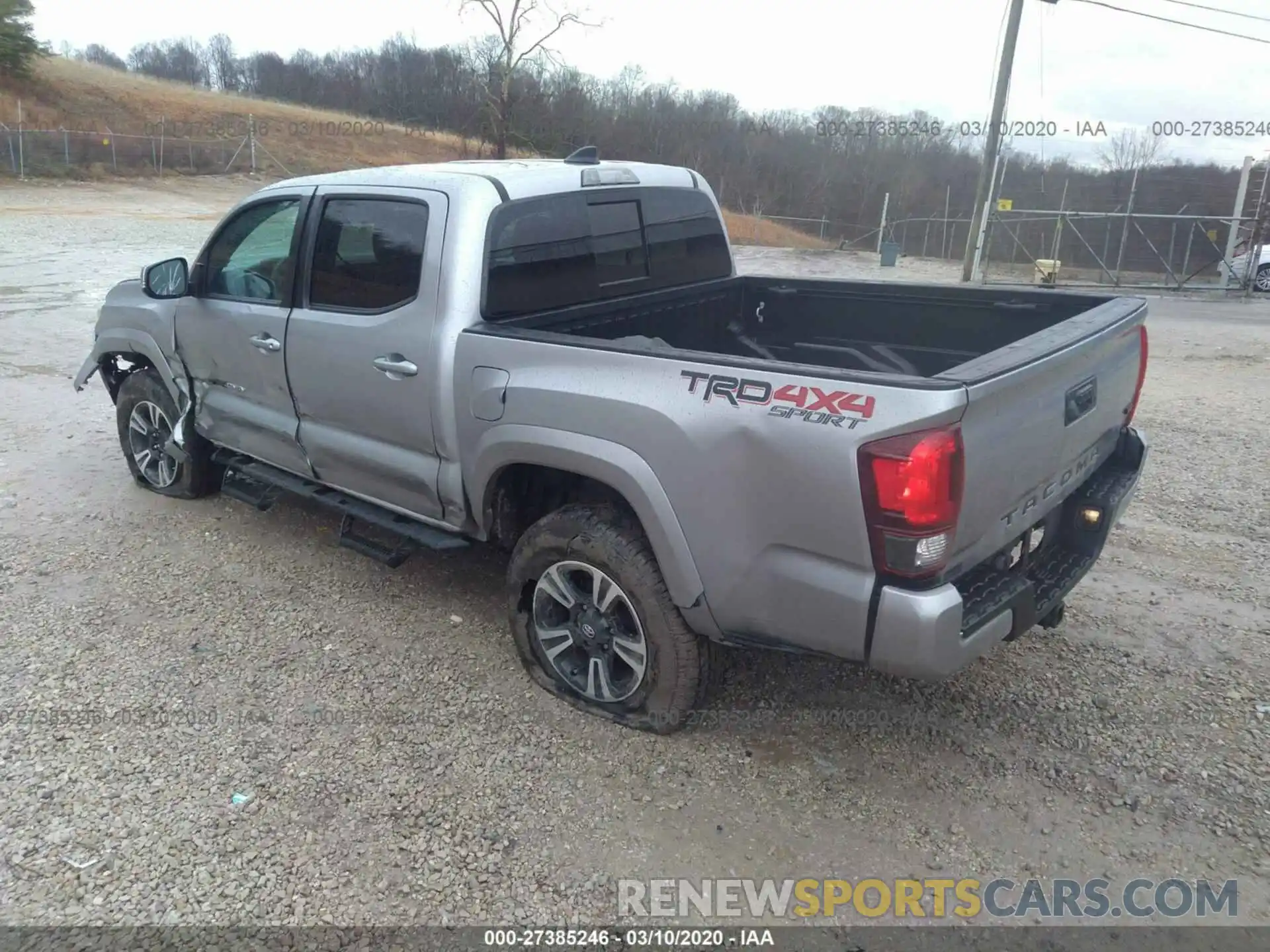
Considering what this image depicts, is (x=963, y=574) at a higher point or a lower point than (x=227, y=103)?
lower

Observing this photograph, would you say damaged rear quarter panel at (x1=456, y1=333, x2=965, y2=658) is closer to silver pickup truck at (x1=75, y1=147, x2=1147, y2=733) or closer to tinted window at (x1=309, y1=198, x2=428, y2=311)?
silver pickup truck at (x1=75, y1=147, x2=1147, y2=733)

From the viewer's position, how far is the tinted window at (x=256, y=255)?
4.38m

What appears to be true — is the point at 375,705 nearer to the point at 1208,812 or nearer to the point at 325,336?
the point at 325,336

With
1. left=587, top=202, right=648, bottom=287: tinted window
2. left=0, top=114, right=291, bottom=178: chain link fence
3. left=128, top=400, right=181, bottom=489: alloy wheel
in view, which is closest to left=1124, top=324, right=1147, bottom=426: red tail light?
left=587, top=202, right=648, bottom=287: tinted window

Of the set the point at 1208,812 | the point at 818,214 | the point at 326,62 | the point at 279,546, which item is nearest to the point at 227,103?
the point at 326,62

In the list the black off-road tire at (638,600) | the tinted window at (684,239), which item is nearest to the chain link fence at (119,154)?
the tinted window at (684,239)

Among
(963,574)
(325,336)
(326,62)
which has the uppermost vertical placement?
(326,62)

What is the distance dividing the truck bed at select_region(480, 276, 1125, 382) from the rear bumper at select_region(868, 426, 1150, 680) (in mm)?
738

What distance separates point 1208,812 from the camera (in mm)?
2965

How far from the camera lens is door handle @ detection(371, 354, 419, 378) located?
3676 mm

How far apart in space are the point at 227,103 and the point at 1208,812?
67.2 meters

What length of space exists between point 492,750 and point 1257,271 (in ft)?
64.9

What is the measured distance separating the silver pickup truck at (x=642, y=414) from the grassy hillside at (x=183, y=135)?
2811 centimetres

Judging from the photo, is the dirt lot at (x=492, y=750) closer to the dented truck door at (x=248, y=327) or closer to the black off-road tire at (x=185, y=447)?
the black off-road tire at (x=185, y=447)
